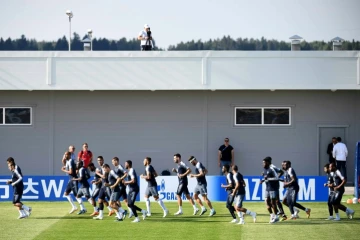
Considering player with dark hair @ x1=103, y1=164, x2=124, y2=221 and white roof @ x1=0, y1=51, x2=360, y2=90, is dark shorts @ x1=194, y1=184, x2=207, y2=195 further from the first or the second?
white roof @ x1=0, y1=51, x2=360, y2=90

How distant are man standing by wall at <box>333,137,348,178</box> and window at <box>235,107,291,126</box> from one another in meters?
2.78

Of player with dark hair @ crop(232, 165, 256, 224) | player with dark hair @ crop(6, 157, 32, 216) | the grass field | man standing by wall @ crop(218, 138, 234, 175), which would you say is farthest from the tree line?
player with dark hair @ crop(232, 165, 256, 224)

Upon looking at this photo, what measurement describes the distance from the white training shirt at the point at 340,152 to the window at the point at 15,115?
1347 centimetres

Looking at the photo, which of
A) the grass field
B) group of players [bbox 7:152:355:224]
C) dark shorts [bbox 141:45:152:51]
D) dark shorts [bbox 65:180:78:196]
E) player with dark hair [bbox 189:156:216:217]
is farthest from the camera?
dark shorts [bbox 141:45:152:51]

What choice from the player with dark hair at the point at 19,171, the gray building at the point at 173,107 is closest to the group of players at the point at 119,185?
the player with dark hair at the point at 19,171

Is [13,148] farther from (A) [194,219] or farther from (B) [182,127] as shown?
(A) [194,219]

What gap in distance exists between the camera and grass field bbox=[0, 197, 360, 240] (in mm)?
24344

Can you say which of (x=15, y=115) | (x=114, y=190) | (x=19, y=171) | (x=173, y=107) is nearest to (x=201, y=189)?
(x=114, y=190)

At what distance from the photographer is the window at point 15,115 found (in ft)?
126

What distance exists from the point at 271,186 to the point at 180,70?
1122 cm

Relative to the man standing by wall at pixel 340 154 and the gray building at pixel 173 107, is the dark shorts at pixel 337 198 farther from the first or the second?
the gray building at pixel 173 107

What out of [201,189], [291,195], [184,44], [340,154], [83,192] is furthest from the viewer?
[184,44]

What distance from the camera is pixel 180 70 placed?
123ft

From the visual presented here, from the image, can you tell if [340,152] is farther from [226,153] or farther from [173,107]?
[173,107]
